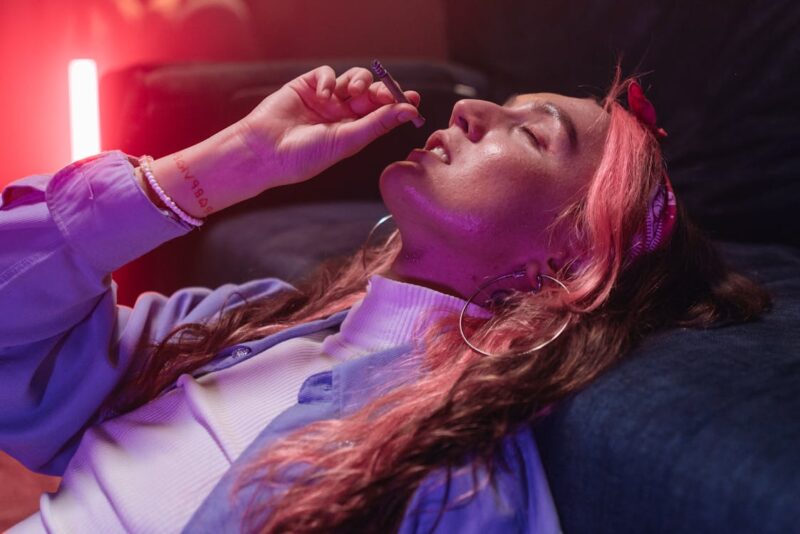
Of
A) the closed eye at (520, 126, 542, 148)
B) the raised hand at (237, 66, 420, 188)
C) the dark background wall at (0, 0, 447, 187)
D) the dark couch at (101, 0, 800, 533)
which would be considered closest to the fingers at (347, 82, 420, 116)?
the raised hand at (237, 66, 420, 188)

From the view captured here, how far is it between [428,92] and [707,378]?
119 cm

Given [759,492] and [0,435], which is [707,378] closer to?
[759,492]

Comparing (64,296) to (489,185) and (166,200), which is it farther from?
(489,185)

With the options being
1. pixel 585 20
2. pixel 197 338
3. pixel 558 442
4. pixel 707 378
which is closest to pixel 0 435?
pixel 197 338

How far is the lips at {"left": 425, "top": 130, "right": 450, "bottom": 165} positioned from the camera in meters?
1.03

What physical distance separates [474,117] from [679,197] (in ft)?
1.77

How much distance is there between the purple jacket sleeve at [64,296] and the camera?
3.00 feet

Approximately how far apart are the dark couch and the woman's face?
21cm

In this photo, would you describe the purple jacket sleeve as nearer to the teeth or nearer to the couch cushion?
the teeth

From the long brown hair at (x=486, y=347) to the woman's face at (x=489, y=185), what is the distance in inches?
1.3

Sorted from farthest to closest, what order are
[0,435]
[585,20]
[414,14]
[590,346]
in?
1. [414,14]
2. [585,20]
3. [0,435]
4. [590,346]

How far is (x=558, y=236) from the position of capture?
1.03 metres

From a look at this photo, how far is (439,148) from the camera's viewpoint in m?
1.05

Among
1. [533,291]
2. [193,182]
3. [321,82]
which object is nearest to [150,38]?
[321,82]
